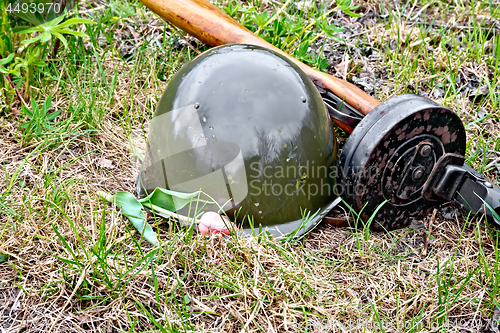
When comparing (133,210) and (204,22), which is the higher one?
(204,22)

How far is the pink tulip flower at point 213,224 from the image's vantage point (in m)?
1.97

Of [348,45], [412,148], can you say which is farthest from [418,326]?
[348,45]

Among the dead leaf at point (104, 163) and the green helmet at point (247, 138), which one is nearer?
the green helmet at point (247, 138)

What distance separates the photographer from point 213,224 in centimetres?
197

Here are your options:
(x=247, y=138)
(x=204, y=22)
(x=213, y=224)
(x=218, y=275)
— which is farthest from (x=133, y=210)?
(x=204, y=22)

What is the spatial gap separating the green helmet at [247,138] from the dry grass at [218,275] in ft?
0.65

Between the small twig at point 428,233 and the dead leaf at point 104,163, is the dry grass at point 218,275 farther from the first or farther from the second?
the dead leaf at point 104,163

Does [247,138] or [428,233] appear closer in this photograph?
[247,138]

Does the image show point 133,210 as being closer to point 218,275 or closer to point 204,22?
point 218,275

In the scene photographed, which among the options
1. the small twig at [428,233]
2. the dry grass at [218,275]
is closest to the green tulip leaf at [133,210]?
the dry grass at [218,275]

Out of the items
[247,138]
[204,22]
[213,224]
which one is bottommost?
[213,224]

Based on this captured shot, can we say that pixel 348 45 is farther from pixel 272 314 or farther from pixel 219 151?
pixel 272 314

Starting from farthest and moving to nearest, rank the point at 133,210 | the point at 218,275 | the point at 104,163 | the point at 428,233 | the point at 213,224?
the point at 104,163 → the point at 428,233 → the point at 133,210 → the point at 213,224 → the point at 218,275

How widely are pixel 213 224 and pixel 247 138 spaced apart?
42 centimetres
